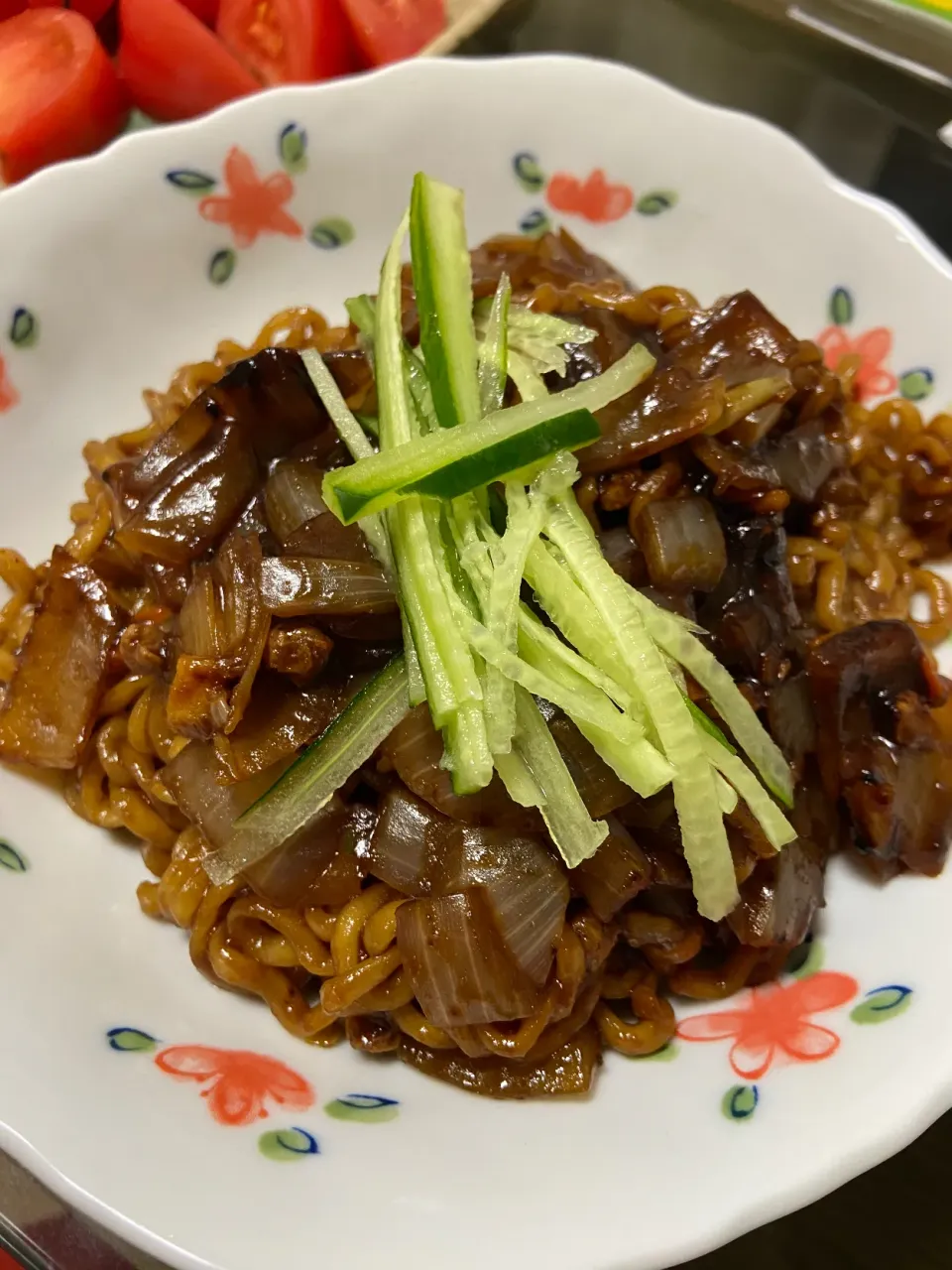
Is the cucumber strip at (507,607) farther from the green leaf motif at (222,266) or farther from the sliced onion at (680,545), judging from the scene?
the green leaf motif at (222,266)

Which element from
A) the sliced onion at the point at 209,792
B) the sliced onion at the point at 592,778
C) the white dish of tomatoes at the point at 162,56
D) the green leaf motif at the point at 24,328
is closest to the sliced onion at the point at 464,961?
the sliced onion at the point at 592,778

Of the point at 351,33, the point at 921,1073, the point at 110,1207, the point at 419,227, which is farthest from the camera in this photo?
the point at 351,33

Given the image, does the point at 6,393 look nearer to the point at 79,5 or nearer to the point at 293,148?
the point at 293,148

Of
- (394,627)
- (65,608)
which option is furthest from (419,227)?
(65,608)

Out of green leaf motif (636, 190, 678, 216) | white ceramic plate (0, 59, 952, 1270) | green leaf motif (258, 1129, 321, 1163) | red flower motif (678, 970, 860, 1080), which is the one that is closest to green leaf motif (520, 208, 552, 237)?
white ceramic plate (0, 59, 952, 1270)

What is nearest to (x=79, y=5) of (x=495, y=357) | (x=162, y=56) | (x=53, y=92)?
(x=162, y=56)

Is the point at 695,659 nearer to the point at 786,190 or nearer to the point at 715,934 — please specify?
the point at 715,934

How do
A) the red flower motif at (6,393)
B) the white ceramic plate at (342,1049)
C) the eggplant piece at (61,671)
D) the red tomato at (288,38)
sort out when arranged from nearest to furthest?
the white ceramic plate at (342,1049), the eggplant piece at (61,671), the red flower motif at (6,393), the red tomato at (288,38)
